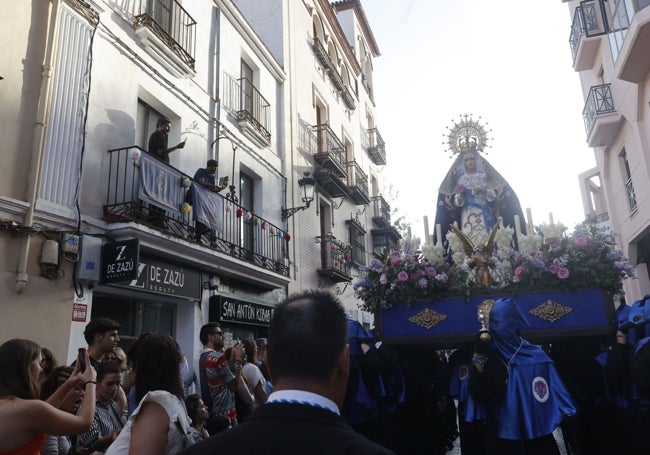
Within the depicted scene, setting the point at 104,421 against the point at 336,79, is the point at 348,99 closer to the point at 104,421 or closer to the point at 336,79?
the point at 336,79

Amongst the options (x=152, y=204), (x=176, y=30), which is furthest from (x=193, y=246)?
(x=176, y=30)

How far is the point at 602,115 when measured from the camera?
12.6 meters

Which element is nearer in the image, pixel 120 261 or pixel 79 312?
pixel 79 312

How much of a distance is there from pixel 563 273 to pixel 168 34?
7734 mm

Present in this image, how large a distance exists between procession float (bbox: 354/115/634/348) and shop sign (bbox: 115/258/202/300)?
154 inches

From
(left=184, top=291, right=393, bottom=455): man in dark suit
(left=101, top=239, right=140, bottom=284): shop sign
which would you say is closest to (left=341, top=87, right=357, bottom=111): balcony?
(left=101, top=239, right=140, bottom=284): shop sign

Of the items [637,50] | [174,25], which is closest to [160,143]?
[174,25]

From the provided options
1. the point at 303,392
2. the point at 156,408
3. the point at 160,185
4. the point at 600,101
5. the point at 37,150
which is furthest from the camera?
the point at 600,101

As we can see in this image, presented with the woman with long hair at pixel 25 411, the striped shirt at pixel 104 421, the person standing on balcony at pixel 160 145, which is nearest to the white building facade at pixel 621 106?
the person standing on balcony at pixel 160 145

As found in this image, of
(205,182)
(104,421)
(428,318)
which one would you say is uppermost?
(205,182)

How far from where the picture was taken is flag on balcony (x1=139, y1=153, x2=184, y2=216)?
25.6ft

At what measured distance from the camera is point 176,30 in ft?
32.2

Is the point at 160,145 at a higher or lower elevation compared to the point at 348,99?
lower

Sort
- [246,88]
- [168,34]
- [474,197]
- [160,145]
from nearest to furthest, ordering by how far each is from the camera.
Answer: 1. [474,197]
2. [160,145]
3. [168,34]
4. [246,88]
